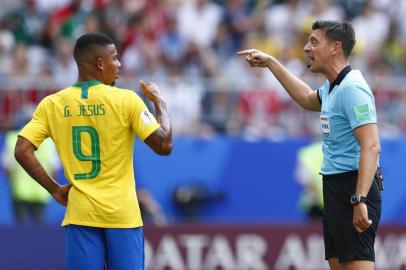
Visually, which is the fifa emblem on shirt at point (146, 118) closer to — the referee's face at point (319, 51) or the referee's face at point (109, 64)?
the referee's face at point (109, 64)

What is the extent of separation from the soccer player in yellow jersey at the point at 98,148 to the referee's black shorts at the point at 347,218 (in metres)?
1.28

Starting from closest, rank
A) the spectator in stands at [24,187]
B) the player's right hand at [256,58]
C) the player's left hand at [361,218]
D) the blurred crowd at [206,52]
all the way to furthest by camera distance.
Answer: the player's left hand at [361,218]
the player's right hand at [256,58]
the spectator in stands at [24,187]
the blurred crowd at [206,52]

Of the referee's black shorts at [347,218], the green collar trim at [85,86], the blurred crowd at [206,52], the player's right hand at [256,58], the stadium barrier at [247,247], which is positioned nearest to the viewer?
the green collar trim at [85,86]

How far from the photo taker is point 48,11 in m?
17.1

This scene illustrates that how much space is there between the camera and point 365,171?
7316mm

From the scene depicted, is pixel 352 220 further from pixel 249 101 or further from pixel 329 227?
pixel 249 101

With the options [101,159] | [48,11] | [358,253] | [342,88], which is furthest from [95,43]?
[48,11]

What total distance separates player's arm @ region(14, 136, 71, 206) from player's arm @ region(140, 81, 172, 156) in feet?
2.38

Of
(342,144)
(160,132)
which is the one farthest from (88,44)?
(342,144)

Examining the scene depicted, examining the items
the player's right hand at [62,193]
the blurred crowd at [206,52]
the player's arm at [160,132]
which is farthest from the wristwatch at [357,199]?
the blurred crowd at [206,52]

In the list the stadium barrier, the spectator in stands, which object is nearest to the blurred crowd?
the spectator in stands

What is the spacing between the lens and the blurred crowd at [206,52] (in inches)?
619

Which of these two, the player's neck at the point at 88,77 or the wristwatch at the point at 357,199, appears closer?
the wristwatch at the point at 357,199

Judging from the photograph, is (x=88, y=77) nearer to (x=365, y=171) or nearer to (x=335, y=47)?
(x=335, y=47)
